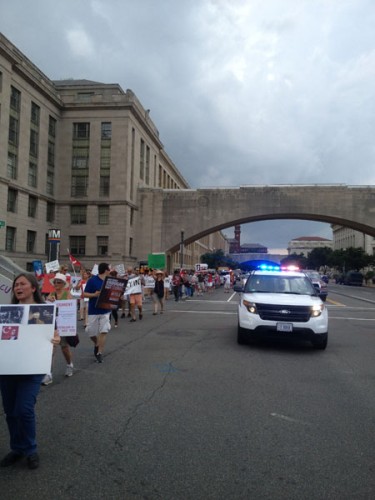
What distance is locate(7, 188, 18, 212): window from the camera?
1641 inches

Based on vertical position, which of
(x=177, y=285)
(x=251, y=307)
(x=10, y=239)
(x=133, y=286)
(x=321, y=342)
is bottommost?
(x=321, y=342)

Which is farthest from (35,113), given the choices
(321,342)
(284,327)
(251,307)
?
(321,342)

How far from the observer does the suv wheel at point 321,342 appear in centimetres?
1014

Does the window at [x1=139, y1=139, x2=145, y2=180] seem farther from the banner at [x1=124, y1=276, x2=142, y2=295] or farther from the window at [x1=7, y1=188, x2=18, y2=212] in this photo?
the banner at [x1=124, y1=276, x2=142, y2=295]

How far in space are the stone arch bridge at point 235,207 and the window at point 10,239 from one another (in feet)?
51.0

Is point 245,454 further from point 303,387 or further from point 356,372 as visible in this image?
point 356,372

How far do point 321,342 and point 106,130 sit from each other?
4402 cm

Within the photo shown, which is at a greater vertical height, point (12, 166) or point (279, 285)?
point (12, 166)

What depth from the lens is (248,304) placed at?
10242 millimetres

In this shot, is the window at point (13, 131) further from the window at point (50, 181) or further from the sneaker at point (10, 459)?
the sneaker at point (10, 459)

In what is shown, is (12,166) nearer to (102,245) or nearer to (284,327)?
(102,245)

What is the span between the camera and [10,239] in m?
41.9

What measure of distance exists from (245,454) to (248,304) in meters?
5.95

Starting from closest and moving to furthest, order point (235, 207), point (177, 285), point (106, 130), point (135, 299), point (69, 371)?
point (69, 371) → point (135, 299) → point (177, 285) → point (106, 130) → point (235, 207)
